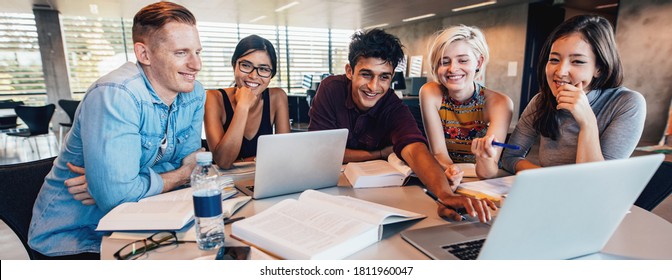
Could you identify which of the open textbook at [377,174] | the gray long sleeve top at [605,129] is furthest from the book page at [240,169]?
the gray long sleeve top at [605,129]

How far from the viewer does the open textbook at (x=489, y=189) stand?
1.24 m

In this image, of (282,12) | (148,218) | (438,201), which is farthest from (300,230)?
(282,12)

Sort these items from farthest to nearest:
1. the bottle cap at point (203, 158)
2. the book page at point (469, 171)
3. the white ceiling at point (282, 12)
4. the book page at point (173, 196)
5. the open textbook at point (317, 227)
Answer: the white ceiling at point (282, 12) < the book page at point (469, 171) < the book page at point (173, 196) < the bottle cap at point (203, 158) < the open textbook at point (317, 227)

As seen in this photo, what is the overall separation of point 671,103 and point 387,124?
5804mm

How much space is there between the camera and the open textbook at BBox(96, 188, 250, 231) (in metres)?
0.95

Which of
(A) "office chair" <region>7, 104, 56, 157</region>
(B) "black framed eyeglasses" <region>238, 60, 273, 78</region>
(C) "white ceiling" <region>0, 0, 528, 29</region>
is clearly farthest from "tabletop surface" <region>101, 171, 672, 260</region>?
(C) "white ceiling" <region>0, 0, 528, 29</region>

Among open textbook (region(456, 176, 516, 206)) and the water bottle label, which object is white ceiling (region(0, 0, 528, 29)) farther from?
the water bottle label

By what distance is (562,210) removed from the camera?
0.70m

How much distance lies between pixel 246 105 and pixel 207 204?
3.92 ft

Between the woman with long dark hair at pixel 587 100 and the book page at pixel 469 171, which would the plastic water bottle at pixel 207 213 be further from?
the woman with long dark hair at pixel 587 100

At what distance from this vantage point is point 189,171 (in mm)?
Answer: 1451

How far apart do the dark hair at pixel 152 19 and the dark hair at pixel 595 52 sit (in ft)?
5.15

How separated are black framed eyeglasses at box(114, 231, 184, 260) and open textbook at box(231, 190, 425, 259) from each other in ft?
0.55
